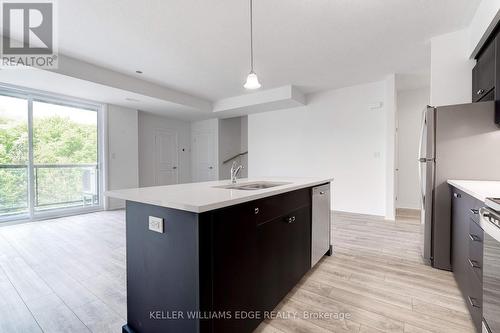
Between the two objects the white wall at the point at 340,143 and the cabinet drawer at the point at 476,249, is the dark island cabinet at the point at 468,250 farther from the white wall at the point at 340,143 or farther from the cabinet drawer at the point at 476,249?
the white wall at the point at 340,143

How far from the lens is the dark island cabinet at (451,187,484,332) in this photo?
1.39m

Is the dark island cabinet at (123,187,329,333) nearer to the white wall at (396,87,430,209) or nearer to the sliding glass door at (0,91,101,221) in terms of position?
the sliding glass door at (0,91,101,221)

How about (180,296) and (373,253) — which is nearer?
(180,296)

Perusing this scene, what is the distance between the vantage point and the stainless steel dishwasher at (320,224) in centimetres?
219

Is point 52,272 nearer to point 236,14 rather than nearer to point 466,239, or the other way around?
point 236,14

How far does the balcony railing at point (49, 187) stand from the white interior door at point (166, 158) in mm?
1649

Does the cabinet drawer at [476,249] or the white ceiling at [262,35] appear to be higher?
the white ceiling at [262,35]

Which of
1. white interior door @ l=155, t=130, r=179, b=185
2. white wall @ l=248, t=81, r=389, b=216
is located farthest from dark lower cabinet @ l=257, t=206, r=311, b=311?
white interior door @ l=155, t=130, r=179, b=185

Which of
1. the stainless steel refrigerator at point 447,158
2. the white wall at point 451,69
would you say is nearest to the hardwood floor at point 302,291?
the stainless steel refrigerator at point 447,158

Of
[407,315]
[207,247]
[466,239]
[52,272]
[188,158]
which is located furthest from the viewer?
[188,158]

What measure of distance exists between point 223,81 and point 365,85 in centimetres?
278

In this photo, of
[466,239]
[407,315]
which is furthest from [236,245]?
[466,239]

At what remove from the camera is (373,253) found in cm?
267

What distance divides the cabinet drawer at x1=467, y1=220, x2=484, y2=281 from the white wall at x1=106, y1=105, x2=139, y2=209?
18.9 ft
